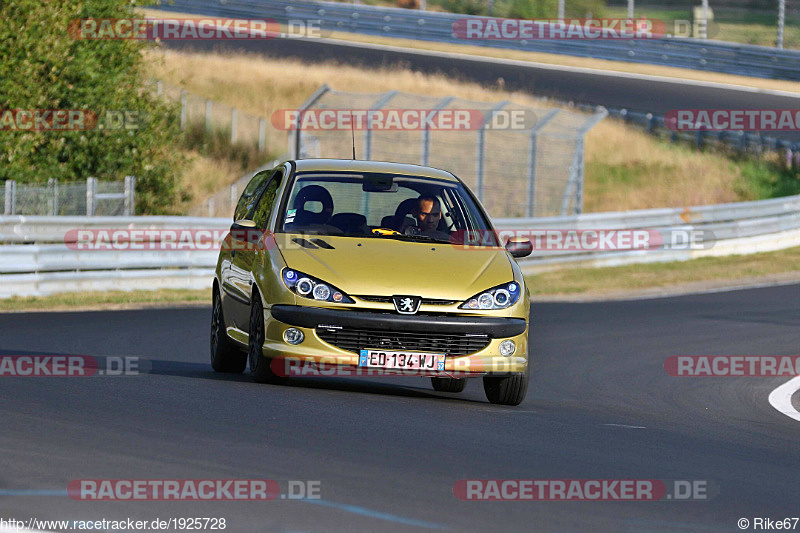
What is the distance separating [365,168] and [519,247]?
4.59 ft

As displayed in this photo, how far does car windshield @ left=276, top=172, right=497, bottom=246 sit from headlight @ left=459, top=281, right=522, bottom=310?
0.76 meters

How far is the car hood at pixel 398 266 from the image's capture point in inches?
374

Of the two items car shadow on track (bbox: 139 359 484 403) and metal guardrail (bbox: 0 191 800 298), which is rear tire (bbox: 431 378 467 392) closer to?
car shadow on track (bbox: 139 359 484 403)

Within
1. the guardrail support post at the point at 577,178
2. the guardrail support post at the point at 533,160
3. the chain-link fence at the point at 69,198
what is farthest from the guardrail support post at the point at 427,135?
the chain-link fence at the point at 69,198

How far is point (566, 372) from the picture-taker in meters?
13.5

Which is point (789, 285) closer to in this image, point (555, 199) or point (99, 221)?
point (555, 199)

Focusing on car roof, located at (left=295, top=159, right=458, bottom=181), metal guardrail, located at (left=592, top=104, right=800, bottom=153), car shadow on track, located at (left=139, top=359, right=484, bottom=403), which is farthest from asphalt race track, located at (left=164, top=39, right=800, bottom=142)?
car roof, located at (left=295, top=159, right=458, bottom=181)

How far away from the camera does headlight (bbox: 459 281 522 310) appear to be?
31.6 ft

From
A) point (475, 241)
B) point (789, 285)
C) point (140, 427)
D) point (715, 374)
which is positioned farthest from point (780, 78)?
point (140, 427)

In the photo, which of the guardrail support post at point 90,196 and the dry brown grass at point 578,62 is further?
the dry brown grass at point 578,62

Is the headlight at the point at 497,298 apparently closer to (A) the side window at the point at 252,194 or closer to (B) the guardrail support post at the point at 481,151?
(A) the side window at the point at 252,194

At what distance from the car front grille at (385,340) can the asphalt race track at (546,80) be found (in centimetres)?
3105

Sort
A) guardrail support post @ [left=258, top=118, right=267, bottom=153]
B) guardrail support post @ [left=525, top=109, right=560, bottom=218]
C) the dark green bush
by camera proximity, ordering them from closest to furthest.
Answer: the dark green bush → guardrail support post @ [left=525, top=109, right=560, bottom=218] → guardrail support post @ [left=258, top=118, right=267, bottom=153]

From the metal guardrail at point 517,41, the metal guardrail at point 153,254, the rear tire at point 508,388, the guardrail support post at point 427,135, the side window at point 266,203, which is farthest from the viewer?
the metal guardrail at point 517,41
